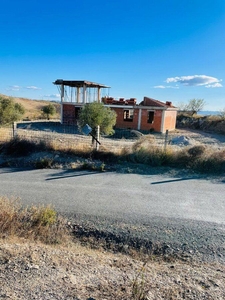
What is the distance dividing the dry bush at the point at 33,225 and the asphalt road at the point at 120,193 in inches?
24.7

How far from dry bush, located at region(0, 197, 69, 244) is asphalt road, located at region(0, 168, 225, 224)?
0.63 meters

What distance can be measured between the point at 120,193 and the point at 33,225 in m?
2.61

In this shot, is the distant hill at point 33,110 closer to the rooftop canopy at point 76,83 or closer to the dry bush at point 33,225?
the rooftop canopy at point 76,83

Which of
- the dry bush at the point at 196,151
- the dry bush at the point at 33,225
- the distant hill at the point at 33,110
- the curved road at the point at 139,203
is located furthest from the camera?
the distant hill at the point at 33,110

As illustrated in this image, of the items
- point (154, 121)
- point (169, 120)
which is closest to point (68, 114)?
point (154, 121)

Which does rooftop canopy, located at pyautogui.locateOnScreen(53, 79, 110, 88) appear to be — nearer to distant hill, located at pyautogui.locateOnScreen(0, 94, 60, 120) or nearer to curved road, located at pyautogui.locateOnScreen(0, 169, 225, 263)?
distant hill, located at pyautogui.locateOnScreen(0, 94, 60, 120)

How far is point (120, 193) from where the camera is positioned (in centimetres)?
625

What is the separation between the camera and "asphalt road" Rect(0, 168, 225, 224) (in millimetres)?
5145

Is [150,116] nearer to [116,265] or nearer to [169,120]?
[169,120]

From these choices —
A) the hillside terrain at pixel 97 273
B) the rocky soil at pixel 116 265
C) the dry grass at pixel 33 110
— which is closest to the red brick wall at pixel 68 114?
the dry grass at pixel 33 110

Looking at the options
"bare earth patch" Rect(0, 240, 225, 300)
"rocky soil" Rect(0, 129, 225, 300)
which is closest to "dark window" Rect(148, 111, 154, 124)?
"rocky soil" Rect(0, 129, 225, 300)

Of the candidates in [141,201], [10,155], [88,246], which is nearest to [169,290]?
[88,246]

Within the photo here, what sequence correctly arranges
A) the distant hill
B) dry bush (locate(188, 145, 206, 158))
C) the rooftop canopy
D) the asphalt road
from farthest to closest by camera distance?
the distant hill → the rooftop canopy → dry bush (locate(188, 145, 206, 158)) → the asphalt road

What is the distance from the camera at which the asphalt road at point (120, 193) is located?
5.14 meters
